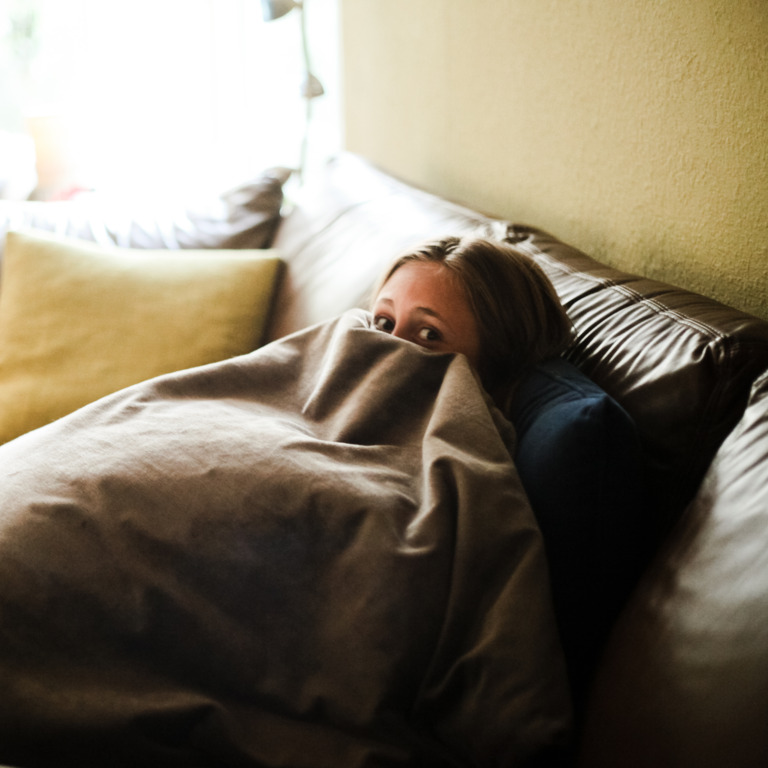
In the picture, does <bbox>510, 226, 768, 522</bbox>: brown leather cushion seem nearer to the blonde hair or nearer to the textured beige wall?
the blonde hair

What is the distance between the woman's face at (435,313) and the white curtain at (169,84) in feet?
8.73

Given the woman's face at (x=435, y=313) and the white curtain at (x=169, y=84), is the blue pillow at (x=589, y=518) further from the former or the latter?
the white curtain at (x=169, y=84)

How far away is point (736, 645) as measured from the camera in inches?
21.9

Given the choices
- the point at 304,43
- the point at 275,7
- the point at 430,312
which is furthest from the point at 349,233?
the point at 304,43

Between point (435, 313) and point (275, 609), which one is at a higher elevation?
point (435, 313)

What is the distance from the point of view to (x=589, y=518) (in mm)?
712

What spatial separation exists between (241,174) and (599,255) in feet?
9.81

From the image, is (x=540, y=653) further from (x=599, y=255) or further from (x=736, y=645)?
(x=599, y=255)

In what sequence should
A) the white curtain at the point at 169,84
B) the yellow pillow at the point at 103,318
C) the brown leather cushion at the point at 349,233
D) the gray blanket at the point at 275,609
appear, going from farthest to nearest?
the white curtain at the point at 169,84
the yellow pillow at the point at 103,318
the brown leather cushion at the point at 349,233
the gray blanket at the point at 275,609

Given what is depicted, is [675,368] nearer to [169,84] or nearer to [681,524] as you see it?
[681,524]

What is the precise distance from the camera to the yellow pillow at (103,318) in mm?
1506

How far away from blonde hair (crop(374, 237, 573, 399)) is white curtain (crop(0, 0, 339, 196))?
267cm

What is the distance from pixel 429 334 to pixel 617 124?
536 mm

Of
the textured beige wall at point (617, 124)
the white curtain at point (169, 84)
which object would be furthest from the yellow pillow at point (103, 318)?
the white curtain at point (169, 84)
